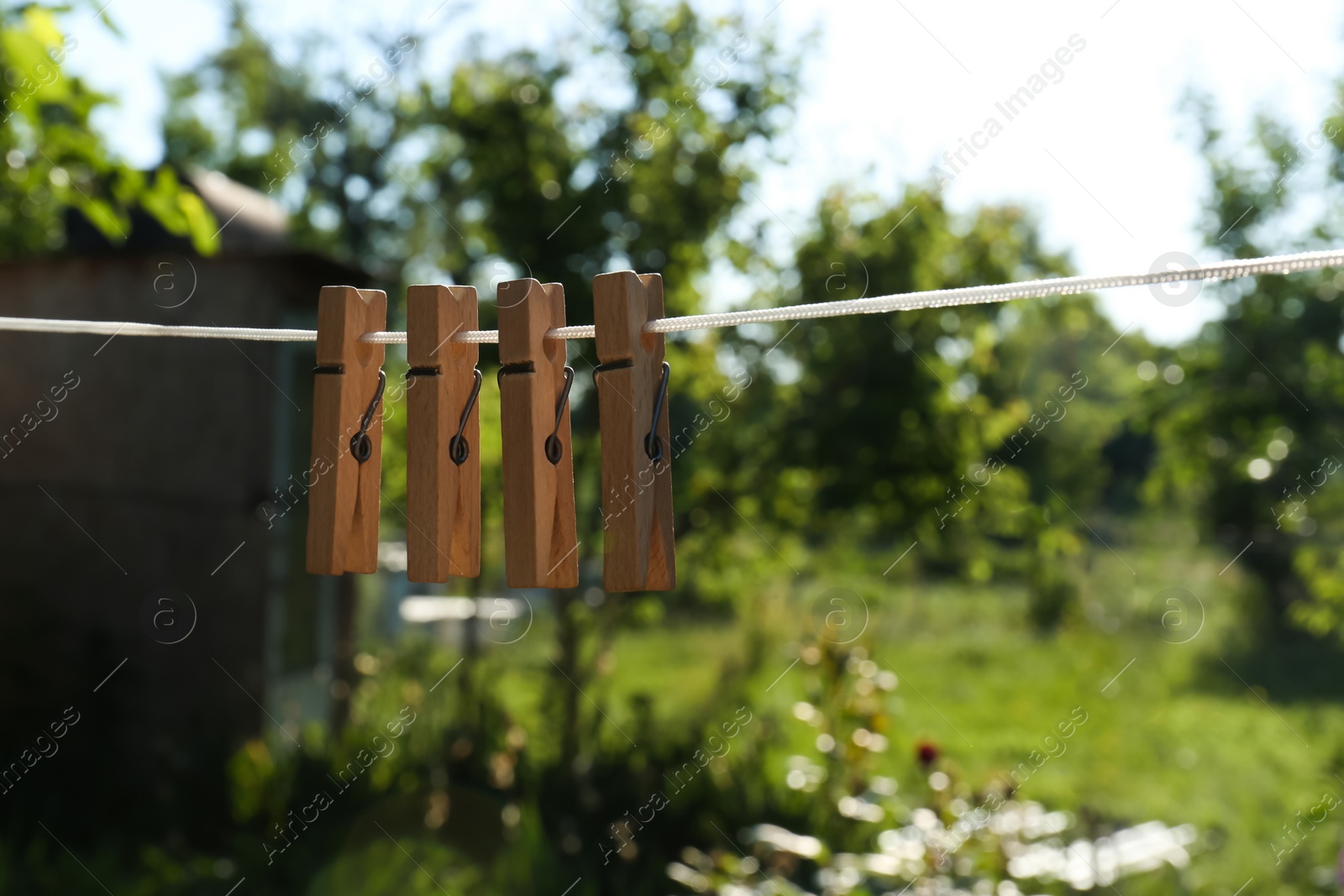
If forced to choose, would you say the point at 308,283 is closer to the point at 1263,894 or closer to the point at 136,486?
the point at 136,486

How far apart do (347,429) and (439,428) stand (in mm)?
139

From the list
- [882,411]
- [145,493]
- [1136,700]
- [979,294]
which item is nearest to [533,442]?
[979,294]

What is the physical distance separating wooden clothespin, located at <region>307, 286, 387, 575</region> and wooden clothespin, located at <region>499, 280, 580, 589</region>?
214 mm

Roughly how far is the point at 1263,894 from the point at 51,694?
5.14 metres

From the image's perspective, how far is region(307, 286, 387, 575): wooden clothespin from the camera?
1.31m

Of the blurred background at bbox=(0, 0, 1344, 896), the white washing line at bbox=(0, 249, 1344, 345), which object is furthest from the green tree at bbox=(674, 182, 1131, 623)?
the white washing line at bbox=(0, 249, 1344, 345)

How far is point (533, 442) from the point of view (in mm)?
1185

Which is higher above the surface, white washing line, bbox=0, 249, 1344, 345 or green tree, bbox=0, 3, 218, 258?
green tree, bbox=0, 3, 218, 258

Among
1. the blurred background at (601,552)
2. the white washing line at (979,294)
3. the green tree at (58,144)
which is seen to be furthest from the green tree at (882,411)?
the white washing line at (979,294)

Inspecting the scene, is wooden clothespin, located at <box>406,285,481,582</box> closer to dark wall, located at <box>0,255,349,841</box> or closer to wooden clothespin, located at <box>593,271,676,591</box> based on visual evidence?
→ wooden clothespin, located at <box>593,271,676,591</box>

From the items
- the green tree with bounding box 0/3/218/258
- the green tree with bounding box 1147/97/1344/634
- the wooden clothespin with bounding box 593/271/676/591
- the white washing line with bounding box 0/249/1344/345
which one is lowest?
the wooden clothespin with bounding box 593/271/676/591

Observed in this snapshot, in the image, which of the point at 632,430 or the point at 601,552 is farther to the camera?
the point at 601,552

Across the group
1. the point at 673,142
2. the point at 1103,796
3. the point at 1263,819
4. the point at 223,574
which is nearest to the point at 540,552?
the point at 673,142

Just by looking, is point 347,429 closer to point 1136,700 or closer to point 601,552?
point 601,552
